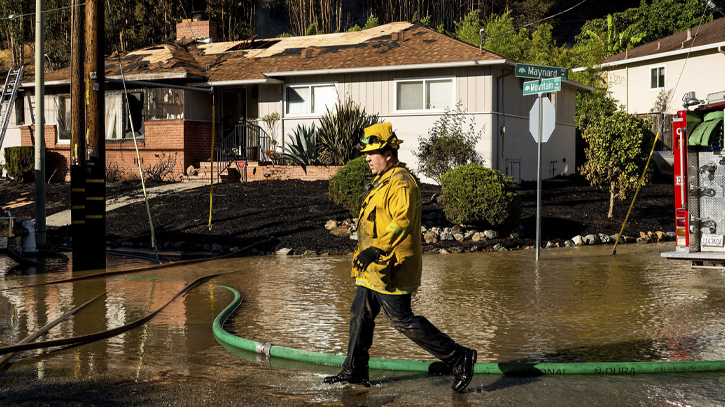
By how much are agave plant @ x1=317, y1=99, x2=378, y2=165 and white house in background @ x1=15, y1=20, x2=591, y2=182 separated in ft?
6.13

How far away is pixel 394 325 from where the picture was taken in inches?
201

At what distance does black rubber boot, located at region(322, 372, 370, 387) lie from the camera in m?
5.12

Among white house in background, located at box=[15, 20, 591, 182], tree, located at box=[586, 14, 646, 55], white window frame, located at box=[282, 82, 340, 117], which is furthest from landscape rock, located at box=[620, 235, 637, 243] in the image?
tree, located at box=[586, 14, 646, 55]

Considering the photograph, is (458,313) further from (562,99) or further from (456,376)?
(562,99)

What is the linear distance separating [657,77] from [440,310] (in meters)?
31.9

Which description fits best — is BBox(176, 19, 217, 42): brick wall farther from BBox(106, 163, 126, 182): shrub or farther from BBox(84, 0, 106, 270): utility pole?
BBox(84, 0, 106, 270): utility pole

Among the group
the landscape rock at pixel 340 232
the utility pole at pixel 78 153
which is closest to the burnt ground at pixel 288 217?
the landscape rock at pixel 340 232

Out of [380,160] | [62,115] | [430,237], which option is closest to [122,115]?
[62,115]

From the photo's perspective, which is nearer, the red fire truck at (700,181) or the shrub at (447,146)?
the red fire truck at (700,181)

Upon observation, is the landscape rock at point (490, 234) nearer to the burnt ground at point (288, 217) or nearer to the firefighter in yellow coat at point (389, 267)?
the burnt ground at point (288, 217)

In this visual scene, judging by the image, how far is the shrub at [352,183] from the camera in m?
15.0

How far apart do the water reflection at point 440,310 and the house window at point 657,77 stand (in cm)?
2603

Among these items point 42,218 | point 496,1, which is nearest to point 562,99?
point 42,218

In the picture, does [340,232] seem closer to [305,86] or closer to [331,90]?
A: [331,90]
